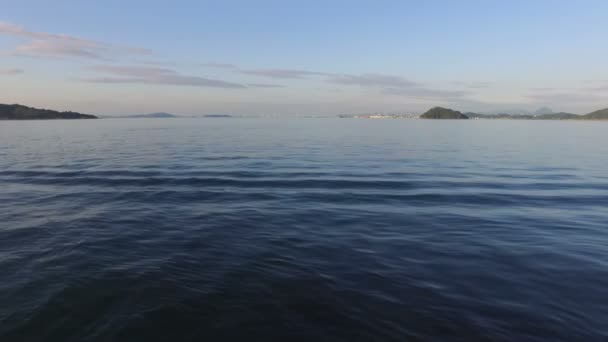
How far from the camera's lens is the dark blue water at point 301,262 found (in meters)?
7.09

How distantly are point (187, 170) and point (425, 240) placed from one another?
2195 cm

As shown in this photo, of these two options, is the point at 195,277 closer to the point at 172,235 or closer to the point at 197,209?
the point at 172,235

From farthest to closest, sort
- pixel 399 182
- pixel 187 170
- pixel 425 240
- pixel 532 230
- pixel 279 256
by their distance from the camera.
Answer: pixel 187 170, pixel 399 182, pixel 532 230, pixel 425 240, pixel 279 256

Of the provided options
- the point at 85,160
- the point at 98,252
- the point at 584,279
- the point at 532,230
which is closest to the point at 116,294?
the point at 98,252

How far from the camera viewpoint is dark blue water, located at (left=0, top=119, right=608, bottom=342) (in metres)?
7.09

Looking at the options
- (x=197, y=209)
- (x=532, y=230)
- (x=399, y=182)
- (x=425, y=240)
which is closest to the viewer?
(x=425, y=240)

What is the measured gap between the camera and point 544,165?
106 ft

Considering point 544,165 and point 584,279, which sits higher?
point 544,165

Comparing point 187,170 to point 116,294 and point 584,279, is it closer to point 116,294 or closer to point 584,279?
point 116,294

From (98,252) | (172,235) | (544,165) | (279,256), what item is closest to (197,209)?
(172,235)

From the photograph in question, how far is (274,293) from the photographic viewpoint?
328 inches

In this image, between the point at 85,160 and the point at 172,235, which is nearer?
the point at 172,235

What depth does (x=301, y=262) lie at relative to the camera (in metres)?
10.3

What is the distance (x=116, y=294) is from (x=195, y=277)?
6.67 ft
